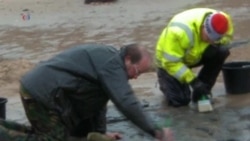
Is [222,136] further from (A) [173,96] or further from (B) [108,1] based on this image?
Answer: (B) [108,1]

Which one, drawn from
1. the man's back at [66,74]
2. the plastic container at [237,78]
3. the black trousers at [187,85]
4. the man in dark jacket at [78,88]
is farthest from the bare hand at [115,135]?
the plastic container at [237,78]

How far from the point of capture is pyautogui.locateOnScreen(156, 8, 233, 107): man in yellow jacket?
7789 millimetres

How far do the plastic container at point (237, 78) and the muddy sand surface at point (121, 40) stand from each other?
0.29 ft

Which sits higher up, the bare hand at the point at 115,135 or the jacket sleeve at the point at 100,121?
the jacket sleeve at the point at 100,121

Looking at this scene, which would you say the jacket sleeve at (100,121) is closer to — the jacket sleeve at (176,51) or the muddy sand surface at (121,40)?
the muddy sand surface at (121,40)

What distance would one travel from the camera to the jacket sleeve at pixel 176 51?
25.7 ft

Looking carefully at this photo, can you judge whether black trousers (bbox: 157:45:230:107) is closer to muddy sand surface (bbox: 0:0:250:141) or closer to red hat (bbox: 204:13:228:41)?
muddy sand surface (bbox: 0:0:250:141)

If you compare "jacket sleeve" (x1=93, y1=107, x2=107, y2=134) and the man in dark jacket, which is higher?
the man in dark jacket

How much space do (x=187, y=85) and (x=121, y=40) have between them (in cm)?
561

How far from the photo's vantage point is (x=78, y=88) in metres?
6.24

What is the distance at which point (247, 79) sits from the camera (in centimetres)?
857

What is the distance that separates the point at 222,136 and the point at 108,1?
13.5m

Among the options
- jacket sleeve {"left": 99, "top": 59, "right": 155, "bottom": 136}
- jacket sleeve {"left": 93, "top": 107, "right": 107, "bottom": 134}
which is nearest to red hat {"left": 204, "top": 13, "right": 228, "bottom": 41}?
jacket sleeve {"left": 93, "top": 107, "right": 107, "bottom": 134}

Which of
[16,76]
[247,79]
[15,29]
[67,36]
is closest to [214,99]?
[247,79]
